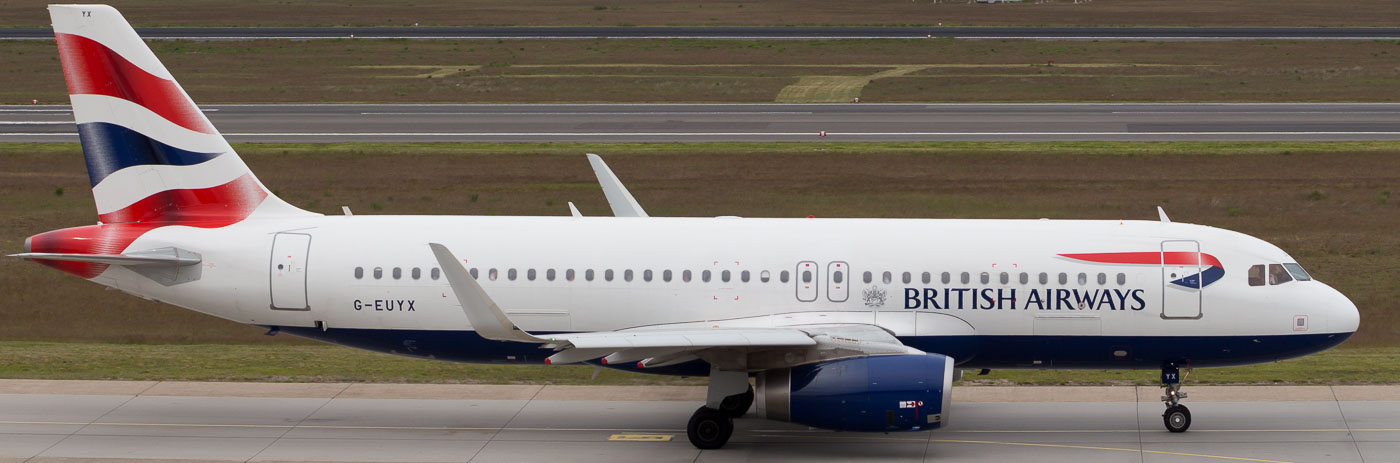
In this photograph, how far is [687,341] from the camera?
18.7 m

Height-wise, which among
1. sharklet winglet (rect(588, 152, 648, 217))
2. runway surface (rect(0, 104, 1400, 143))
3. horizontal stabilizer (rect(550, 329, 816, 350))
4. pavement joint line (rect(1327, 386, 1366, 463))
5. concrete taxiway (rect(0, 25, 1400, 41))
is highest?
concrete taxiway (rect(0, 25, 1400, 41))

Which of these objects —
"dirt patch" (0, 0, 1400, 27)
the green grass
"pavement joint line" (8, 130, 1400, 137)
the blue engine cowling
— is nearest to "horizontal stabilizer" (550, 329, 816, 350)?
the blue engine cowling

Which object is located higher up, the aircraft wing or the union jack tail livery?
the union jack tail livery

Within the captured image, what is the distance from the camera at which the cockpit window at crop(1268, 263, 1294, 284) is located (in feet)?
67.4

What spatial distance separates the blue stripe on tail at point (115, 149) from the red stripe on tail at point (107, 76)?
0.47 m

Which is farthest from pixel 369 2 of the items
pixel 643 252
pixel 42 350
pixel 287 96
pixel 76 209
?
pixel 643 252

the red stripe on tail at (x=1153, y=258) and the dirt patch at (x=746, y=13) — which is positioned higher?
the dirt patch at (x=746, y=13)

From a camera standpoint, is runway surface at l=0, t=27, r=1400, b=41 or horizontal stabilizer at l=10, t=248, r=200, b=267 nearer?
horizontal stabilizer at l=10, t=248, r=200, b=267

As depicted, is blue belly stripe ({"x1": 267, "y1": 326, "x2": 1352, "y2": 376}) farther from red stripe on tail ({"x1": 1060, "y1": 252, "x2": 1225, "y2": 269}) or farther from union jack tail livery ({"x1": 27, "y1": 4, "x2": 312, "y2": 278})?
union jack tail livery ({"x1": 27, "y1": 4, "x2": 312, "y2": 278})

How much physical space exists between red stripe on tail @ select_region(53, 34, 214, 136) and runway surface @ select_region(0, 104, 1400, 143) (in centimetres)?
3126

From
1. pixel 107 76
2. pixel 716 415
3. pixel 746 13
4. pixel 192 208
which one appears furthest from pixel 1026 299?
pixel 746 13

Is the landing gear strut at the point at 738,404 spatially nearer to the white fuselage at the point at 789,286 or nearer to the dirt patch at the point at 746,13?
the white fuselage at the point at 789,286

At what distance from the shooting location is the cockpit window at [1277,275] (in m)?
20.5

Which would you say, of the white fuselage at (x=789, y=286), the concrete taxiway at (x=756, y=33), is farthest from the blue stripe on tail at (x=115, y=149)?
the concrete taxiway at (x=756, y=33)
